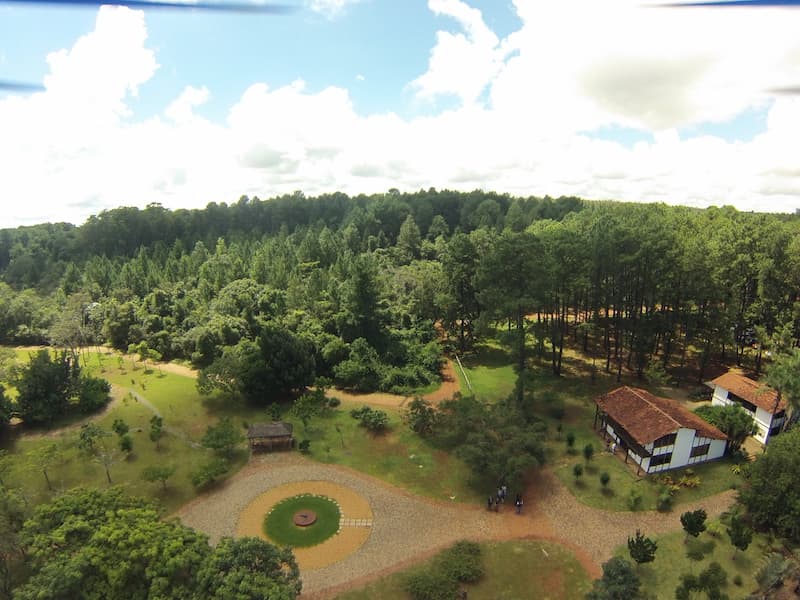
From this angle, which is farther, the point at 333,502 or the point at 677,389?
the point at 677,389

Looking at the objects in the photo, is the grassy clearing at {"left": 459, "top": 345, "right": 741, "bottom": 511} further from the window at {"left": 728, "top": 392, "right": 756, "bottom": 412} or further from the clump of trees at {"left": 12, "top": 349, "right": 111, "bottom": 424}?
the clump of trees at {"left": 12, "top": 349, "right": 111, "bottom": 424}

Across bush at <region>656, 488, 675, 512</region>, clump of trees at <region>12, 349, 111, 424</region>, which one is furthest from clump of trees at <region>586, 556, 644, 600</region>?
clump of trees at <region>12, 349, 111, 424</region>

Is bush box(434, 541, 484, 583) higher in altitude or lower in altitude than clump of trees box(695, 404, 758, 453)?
lower

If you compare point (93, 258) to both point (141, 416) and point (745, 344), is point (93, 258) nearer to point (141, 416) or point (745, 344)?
point (141, 416)

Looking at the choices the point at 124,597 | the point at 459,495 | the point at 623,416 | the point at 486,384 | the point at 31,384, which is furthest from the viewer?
the point at 486,384

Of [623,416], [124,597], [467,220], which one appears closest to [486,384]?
[623,416]

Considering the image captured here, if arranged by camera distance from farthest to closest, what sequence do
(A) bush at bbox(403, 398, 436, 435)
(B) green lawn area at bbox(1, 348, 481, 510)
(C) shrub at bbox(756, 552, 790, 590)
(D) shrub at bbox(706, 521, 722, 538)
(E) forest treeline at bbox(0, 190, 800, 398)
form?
(E) forest treeline at bbox(0, 190, 800, 398), (A) bush at bbox(403, 398, 436, 435), (B) green lawn area at bbox(1, 348, 481, 510), (D) shrub at bbox(706, 521, 722, 538), (C) shrub at bbox(756, 552, 790, 590)

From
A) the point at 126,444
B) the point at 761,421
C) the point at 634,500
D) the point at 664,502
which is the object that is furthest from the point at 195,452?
the point at 761,421

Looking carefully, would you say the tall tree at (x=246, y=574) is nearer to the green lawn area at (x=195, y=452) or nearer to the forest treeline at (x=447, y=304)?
the green lawn area at (x=195, y=452)
